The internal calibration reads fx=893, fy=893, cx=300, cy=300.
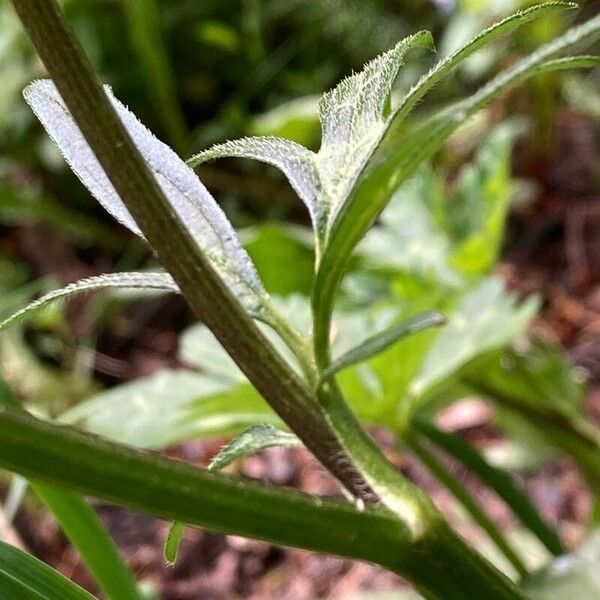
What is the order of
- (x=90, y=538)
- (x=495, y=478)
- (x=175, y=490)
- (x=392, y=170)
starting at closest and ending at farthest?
(x=175, y=490), (x=392, y=170), (x=90, y=538), (x=495, y=478)

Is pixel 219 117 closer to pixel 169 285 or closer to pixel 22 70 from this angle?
pixel 22 70

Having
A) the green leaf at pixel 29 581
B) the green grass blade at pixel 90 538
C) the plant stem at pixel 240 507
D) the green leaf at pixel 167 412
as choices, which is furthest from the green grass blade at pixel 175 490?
the green leaf at pixel 167 412

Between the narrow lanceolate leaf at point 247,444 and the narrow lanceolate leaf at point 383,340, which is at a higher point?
the narrow lanceolate leaf at point 383,340

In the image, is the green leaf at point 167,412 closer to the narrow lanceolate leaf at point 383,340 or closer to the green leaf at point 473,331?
the green leaf at point 473,331

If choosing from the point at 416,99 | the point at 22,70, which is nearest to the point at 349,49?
the point at 22,70

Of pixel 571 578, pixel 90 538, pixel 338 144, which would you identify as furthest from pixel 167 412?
pixel 338 144

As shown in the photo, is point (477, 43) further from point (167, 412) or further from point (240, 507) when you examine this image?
point (167, 412)

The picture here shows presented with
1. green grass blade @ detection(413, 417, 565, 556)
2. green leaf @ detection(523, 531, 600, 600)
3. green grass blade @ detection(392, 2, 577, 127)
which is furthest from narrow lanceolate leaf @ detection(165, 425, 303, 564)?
green grass blade @ detection(413, 417, 565, 556)
